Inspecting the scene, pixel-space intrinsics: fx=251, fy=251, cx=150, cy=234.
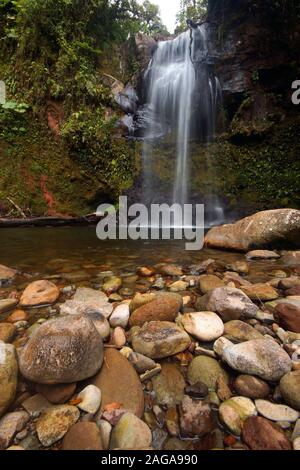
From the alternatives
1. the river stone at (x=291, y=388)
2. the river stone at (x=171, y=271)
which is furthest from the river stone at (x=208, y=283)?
the river stone at (x=291, y=388)

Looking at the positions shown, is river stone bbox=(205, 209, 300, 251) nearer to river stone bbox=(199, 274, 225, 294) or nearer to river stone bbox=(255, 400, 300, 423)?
river stone bbox=(199, 274, 225, 294)

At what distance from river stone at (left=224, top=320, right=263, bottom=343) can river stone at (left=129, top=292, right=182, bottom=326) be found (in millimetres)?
396

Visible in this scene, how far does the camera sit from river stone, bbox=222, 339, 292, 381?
131 cm

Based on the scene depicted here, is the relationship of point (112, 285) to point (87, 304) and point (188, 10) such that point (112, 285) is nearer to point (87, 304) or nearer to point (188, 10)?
point (87, 304)

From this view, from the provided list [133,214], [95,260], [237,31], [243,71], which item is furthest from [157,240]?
[237,31]

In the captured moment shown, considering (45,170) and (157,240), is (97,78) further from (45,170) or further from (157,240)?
(157,240)

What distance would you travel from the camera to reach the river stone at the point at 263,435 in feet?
3.37

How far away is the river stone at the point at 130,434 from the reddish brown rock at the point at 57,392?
0.28 metres

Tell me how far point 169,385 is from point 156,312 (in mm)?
559

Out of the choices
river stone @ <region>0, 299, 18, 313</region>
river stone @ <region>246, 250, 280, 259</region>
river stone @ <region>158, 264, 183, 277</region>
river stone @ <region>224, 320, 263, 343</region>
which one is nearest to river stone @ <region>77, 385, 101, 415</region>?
river stone @ <region>224, 320, 263, 343</region>

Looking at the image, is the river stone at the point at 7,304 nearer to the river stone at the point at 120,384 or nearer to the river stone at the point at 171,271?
the river stone at the point at 120,384

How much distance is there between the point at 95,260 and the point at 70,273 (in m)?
0.61

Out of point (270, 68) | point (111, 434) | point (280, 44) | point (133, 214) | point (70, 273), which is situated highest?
point (280, 44)

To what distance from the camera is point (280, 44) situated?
7988 mm
